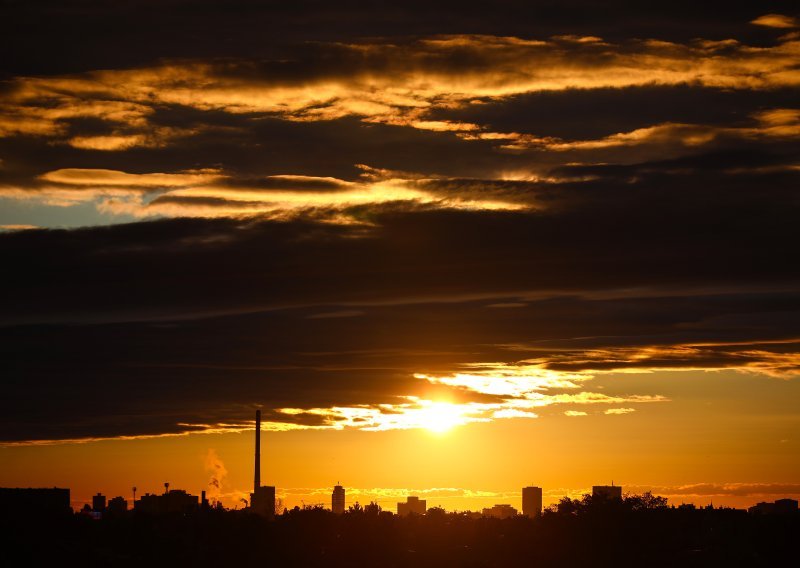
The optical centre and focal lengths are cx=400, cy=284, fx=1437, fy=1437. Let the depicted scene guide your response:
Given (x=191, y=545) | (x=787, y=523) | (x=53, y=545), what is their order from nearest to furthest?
1. (x=53, y=545)
2. (x=191, y=545)
3. (x=787, y=523)

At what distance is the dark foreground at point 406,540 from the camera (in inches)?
4168

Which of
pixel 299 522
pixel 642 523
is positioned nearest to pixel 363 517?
pixel 299 522

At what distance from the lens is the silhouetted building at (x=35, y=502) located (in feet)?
358

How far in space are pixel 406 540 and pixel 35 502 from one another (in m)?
43.3

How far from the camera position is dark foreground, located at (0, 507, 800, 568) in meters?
106

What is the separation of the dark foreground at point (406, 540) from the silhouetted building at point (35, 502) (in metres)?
1.82

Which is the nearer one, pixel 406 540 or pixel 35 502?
pixel 35 502

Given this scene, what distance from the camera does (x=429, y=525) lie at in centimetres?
17238

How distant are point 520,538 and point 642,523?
525 inches

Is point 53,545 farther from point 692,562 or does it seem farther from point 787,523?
point 787,523

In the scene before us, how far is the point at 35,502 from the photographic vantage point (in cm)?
11781

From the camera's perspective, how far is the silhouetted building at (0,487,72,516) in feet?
358

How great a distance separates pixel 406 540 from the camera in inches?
5802

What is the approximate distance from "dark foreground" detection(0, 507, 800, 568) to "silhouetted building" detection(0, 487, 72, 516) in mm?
1824
